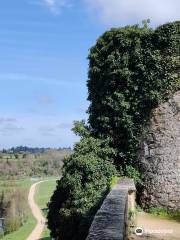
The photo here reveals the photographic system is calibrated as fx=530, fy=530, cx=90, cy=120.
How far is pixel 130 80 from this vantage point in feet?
67.1

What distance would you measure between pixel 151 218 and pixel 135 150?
9.13 ft

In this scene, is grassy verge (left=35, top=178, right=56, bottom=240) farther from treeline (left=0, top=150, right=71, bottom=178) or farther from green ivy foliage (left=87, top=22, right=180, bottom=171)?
green ivy foliage (left=87, top=22, right=180, bottom=171)

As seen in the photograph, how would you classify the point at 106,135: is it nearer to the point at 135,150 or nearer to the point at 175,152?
the point at 135,150

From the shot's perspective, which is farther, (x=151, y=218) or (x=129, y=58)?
(x=129, y=58)

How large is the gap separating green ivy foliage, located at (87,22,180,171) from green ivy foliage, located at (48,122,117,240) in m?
0.67

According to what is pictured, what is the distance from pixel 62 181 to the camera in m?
21.1

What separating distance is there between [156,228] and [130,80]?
5991 mm

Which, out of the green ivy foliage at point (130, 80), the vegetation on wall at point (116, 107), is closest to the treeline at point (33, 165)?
the vegetation on wall at point (116, 107)

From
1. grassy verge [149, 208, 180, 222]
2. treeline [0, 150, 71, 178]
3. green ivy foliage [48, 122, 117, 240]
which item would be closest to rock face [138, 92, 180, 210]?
grassy verge [149, 208, 180, 222]

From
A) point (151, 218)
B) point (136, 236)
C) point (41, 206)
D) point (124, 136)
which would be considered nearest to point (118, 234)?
point (136, 236)

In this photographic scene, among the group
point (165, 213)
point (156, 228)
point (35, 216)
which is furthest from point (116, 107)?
point (35, 216)

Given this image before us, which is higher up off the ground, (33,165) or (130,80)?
(130,80)

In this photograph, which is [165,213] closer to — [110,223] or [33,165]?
[110,223]

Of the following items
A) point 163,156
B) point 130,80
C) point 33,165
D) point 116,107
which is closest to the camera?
point 163,156
